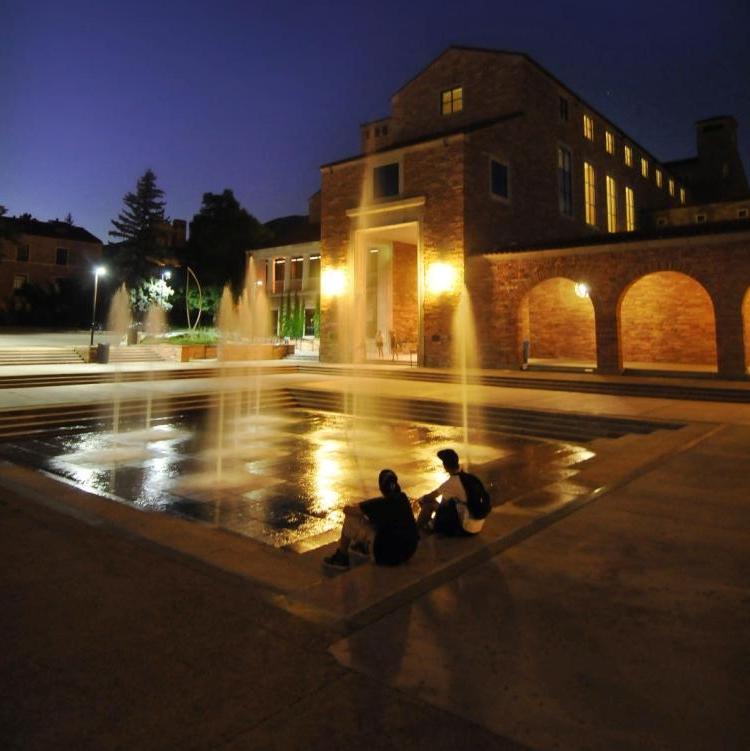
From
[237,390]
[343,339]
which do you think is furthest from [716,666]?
[343,339]

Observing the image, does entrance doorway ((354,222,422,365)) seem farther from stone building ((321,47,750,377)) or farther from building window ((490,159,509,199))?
building window ((490,159,509,199))

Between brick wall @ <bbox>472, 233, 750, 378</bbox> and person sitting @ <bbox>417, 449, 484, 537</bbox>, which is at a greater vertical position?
brick wall @ <bbox>472, 233, 750, 378</bbox>

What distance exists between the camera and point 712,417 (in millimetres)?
11672

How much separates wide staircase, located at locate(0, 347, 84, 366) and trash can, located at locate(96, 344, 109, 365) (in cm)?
77

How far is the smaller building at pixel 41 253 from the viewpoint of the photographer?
155ft

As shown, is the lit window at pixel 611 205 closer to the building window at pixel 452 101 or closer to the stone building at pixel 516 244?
the stone building at pixel 516 244

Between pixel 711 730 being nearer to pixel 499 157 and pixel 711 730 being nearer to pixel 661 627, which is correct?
pixel 661 627

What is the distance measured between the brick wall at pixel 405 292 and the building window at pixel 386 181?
514 cm

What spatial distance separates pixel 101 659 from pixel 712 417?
1214cm

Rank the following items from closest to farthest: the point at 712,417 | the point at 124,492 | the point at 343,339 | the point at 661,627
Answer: the point at 661,627, the point at 124,492, the point at 712,417, the point at 343,339

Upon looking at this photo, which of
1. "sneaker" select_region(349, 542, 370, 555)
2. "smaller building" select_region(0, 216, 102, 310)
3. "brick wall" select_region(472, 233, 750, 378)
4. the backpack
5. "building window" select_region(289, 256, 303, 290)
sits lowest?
"sneaker" select_region(349, 542, 370, 555)

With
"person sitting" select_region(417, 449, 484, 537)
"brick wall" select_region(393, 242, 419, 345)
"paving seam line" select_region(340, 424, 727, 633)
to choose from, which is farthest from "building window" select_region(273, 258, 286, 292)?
"person sitting" select_region(417, 449, 484, 537)

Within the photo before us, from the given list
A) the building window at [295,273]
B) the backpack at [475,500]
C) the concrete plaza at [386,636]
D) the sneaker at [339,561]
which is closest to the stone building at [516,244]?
the building window at [295,273]

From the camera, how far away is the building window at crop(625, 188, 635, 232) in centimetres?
3160
